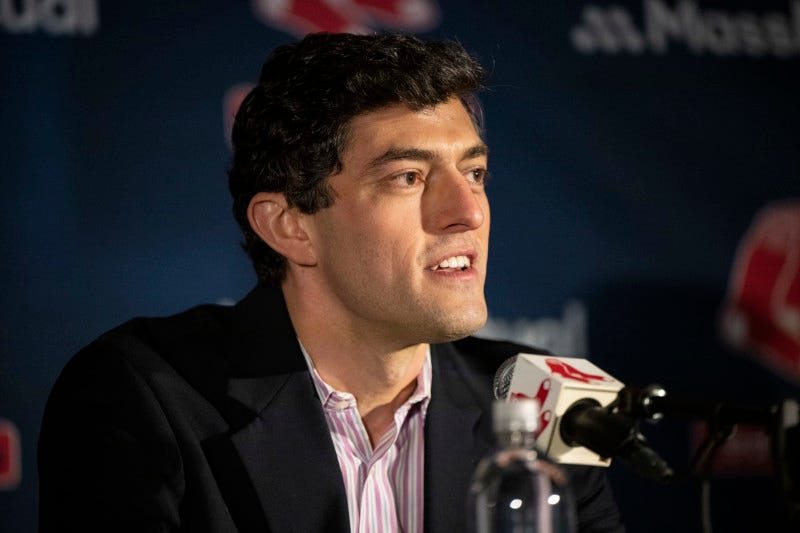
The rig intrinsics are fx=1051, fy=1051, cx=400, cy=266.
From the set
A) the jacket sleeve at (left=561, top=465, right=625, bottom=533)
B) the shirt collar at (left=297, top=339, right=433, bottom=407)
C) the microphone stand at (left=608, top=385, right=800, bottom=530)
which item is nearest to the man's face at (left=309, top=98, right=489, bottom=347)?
the shirt collar at (left=297, top=339, right=433, bottom=407)

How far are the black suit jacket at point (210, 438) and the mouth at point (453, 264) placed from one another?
0.32 metres

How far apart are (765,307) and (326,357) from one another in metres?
2.02

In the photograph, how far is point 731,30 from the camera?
3.94 meters

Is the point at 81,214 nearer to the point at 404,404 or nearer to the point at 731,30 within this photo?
the point at 404,404

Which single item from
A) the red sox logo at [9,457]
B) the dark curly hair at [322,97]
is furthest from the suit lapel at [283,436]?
the red sox logo at [9,457]

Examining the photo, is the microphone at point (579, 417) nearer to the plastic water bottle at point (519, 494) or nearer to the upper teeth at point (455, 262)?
the plastic water bottle at point (519, 494)

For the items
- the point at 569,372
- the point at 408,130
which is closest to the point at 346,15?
the point at 408,130

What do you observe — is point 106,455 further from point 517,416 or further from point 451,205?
point 517,416

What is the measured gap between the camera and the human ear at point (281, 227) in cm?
257

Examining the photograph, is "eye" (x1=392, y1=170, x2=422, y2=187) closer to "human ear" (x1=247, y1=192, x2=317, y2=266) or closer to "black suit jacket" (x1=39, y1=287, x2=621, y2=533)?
"human ear" (x1=247, y1=192, x2=317, y2=266)

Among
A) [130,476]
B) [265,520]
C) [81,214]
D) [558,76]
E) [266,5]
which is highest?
[266,5]

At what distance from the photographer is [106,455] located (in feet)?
6.91

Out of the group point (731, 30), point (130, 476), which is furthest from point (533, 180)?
point (130, 476)

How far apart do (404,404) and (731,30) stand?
7.41 feet
